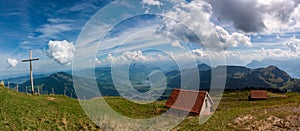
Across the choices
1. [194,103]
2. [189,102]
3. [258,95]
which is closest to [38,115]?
[189,102]

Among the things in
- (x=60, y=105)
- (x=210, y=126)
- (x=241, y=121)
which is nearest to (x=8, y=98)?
(x=60, y=105)

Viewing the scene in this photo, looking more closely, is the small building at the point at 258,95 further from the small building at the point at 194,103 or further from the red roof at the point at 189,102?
the red roof at the point at 189,102

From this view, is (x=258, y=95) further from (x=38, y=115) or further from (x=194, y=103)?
(x=38, y=115)

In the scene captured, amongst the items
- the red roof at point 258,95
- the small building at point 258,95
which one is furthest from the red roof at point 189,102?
the red roof at point 258,95

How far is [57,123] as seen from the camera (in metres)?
30.3

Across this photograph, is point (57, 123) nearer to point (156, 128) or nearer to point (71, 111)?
point (71, 111)

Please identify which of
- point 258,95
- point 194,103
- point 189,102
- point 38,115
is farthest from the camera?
point 258,95

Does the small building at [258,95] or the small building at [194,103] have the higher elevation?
the small building at [194,103]

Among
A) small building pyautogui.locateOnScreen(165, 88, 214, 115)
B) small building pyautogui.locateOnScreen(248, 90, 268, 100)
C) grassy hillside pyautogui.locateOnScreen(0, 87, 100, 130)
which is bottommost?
small building pyautogui.locateOnScreen(248, 90, 268, 100)

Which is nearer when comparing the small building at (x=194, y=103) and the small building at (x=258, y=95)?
the small building at (x=194, y=103)

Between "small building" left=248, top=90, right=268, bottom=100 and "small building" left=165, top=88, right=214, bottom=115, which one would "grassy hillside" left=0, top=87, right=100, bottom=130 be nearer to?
"small building" left=165, top=88, right=214, bottom=115

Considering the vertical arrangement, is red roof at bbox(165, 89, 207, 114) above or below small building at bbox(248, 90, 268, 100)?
above

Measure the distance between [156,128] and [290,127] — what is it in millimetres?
17789

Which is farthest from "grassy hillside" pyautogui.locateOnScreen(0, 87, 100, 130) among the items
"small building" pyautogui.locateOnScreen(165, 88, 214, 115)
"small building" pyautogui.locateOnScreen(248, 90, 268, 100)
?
"small building" pyautogui.locateOnScreen(248, 90, 268, 100)
